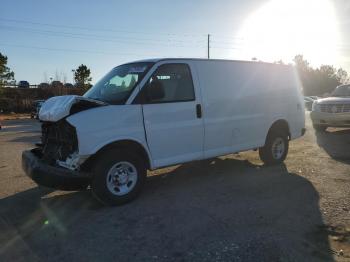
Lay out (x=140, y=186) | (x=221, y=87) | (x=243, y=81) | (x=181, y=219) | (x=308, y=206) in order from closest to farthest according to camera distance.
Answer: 1. (x=181, y=219)
2. (x=308, y=206)
3. (x=140, y=186)
4. (x=221, y=87)
5. (x=243, y=81)

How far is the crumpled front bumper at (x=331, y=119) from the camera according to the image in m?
13.5

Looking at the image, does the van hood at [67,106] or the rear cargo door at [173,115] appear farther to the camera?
the rear cargo door at [173,115]

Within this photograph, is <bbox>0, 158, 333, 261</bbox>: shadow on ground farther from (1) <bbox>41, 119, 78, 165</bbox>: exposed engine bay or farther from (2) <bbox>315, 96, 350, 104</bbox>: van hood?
(2) <bbox>315, 96, 350, 104</bbox>: van hood

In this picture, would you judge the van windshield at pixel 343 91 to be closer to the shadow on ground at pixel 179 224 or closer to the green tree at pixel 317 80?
the shadow on ground at pixel 179 224

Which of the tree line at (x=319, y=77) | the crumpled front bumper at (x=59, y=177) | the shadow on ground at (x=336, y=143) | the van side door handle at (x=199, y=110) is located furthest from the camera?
the tree line at (x=319, y=77)

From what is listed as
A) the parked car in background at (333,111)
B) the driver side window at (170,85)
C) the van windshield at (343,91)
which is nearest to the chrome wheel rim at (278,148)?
the driver side window at (170,85)

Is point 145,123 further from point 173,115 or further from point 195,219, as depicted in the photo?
point 195,219

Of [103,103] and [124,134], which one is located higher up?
[103,103]

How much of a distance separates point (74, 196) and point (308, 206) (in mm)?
3590

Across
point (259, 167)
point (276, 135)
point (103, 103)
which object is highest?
point (103, 103)

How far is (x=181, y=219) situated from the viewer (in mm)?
5254

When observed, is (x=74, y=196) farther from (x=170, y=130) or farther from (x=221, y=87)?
(x=221, y=87)

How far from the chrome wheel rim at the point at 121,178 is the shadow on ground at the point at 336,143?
16.8 ft

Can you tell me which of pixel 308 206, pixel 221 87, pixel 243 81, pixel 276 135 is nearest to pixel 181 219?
pixel 308 206
